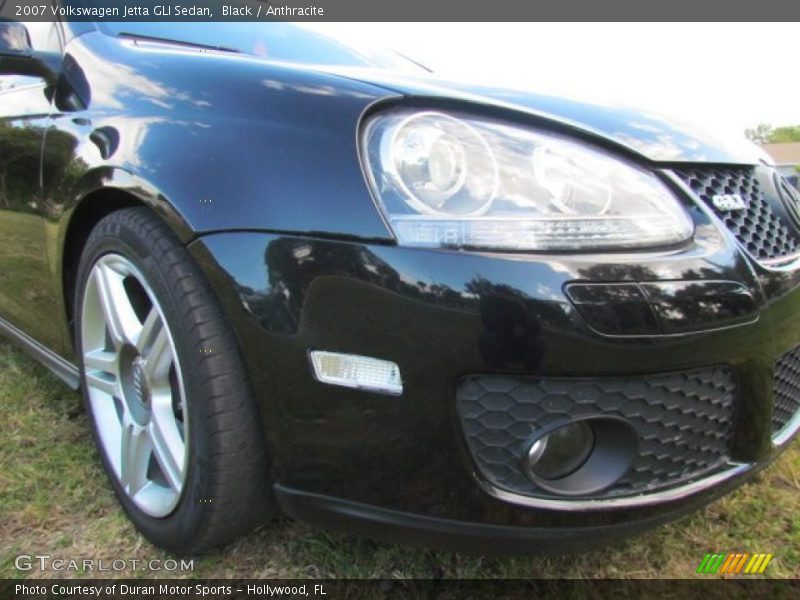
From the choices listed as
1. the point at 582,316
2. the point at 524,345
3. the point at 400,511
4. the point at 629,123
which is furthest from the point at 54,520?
the point at 629,123

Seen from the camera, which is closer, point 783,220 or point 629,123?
point 629,123

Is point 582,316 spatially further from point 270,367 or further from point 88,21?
point 88,21

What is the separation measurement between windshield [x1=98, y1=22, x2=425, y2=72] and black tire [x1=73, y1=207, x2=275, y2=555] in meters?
0.82

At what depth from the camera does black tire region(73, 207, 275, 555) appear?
4.20 feet

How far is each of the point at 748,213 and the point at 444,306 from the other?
822 mm

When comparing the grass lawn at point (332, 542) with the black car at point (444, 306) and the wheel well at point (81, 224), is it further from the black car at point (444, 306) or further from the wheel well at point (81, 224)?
the wheel well at point (81, 224)

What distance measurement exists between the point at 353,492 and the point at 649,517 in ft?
1.92

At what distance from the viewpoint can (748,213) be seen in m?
1.42

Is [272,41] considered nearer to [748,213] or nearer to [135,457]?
[135,457]

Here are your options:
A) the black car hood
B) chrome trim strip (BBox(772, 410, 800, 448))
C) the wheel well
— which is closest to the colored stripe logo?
chrome trim strip (BBox(772, 410, 800, 448))

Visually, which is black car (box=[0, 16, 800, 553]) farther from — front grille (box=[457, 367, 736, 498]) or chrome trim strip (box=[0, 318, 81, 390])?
chrome trim strip (box=[0, 318, 81, 390])

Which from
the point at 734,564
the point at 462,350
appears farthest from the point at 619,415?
the point at 734,564

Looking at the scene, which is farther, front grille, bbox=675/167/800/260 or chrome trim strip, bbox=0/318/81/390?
chrome trim strip, bbox=0/318/81/390

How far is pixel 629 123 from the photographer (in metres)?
1.40
